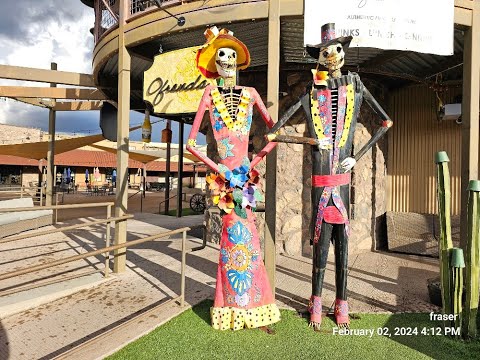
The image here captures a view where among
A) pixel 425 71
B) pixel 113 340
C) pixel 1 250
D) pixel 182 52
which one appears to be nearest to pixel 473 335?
pixel 113 340

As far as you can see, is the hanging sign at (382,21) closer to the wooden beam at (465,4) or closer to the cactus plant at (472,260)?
the wooden beam at (465,4)

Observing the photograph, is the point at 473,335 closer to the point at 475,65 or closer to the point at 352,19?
the point at 475,65

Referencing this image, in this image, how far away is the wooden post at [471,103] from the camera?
11.8 ft

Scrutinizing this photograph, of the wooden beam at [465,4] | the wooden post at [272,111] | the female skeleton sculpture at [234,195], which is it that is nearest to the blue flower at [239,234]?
the female skeleton sculpture at [234,195]

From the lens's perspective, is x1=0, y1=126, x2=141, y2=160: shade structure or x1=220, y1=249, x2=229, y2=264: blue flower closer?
x1=220, y1=249, x2=229, y2=264: blue flower

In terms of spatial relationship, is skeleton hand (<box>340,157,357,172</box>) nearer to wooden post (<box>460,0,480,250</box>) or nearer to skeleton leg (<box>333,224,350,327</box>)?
skeleton leg (<box>333,224,350,327</box>)

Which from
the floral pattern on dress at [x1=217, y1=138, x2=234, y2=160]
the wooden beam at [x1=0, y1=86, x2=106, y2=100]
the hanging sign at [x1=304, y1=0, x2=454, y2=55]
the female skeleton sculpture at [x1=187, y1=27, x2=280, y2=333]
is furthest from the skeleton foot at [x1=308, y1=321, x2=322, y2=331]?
the wooden beam at [x1=0, y1=86, x2=106, y2=100]

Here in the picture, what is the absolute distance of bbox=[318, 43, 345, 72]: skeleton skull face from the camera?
2881 millimetres

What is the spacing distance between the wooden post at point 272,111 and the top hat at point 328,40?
1.62ft

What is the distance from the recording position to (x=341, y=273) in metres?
3.04

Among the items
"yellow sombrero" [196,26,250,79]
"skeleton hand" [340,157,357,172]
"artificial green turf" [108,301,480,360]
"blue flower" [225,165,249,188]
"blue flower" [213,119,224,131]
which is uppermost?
"yellow sombrero" [196,26,250,79]

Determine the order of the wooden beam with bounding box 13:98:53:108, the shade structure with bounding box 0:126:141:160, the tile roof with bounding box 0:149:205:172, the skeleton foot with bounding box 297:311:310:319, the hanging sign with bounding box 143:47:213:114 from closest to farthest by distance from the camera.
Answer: the skeleton foot with bounding box 297:311:310:319
the hanging sign with bounding box 143:47:213:114
the wooden beam with bounding box 13:98:53:108
the shade structure with bounding box 0:126:141:160
the tile roof with bounding box 0:149:205:172

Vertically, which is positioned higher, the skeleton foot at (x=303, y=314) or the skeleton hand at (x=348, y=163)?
the skeleton hand at (x=348, y=163)

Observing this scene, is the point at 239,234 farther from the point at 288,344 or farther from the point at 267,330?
the point at 288,344
